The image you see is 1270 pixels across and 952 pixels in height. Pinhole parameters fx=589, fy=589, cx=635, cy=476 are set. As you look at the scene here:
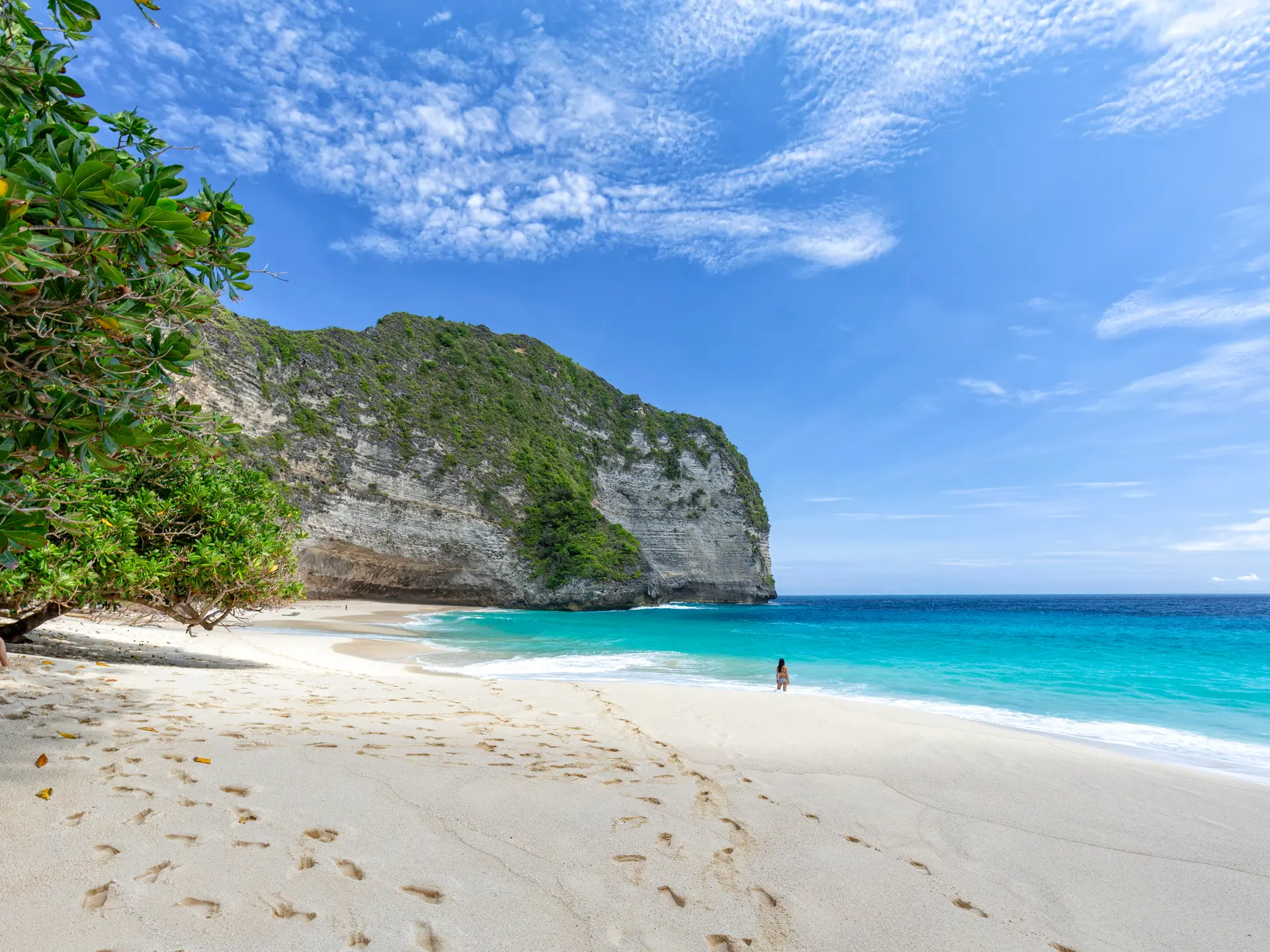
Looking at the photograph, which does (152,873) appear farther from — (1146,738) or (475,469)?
(475,469)

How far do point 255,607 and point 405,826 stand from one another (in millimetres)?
8066

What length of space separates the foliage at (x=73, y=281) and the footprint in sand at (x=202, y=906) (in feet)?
5.39

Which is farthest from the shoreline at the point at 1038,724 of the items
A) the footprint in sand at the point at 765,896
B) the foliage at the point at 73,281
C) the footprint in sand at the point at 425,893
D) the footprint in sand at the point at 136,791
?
the foliage at the point at 73,281

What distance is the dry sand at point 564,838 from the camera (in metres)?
2.54

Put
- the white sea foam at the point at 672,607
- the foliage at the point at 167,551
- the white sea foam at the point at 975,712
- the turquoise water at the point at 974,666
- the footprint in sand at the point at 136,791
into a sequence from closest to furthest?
the footprint in sand at the point at 136,791 → the foliage at the point at 167,551 → the white sea foam at the point at 975,712 → the turquoise water at the point at 974,666 → the white sea foam at the point at 672,607

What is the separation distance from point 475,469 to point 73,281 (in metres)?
42.0

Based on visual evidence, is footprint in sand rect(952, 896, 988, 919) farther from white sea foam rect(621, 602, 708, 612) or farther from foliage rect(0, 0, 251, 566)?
white sea foam rect(621, 602, 708, 612)

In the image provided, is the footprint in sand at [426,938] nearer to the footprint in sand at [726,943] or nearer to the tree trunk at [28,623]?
the footprint in sand at [726,943]

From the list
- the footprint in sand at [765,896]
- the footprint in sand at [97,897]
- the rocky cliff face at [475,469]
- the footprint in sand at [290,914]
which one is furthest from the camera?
the rocky cliff face at [475,469]

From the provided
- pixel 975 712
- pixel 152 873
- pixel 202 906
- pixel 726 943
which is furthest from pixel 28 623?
pixel 975 712

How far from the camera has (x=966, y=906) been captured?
126 inches

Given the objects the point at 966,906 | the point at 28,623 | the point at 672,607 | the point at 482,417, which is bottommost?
the point at 672,607

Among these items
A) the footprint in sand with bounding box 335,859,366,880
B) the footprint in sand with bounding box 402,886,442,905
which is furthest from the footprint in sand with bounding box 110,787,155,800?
the footprint in sand with bounding box 402,886,442,905

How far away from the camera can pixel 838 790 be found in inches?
198
